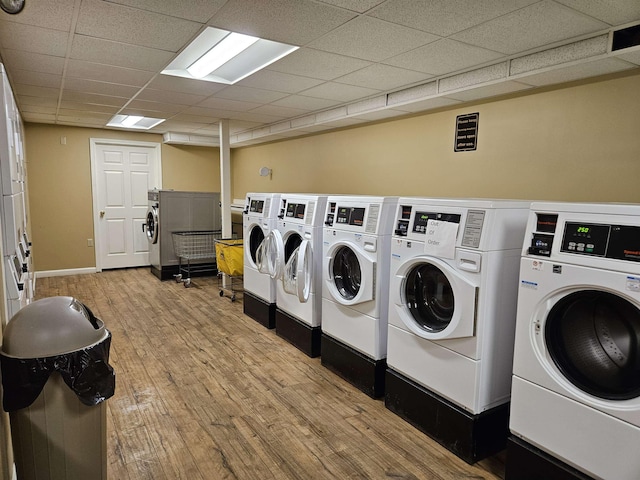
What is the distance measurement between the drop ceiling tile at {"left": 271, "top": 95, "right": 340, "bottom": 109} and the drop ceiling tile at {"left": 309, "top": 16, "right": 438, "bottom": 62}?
1435 mm

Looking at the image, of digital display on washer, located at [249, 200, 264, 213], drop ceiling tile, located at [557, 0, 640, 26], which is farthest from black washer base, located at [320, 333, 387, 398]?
drop ceiling tile, located at [557, 0, 640, 26]

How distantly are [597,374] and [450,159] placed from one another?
94.8 inches

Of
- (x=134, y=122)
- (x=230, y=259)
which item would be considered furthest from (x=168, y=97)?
(x=134, y=122)

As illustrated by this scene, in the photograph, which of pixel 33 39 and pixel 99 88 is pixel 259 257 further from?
pixel 33 39

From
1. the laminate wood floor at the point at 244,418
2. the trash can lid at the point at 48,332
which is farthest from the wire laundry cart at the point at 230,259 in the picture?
the trash can lid at the point at 48,332

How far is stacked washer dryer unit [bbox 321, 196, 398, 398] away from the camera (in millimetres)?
2854

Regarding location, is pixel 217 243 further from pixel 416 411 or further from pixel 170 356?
pixel 416 411

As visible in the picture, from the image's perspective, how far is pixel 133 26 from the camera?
246 cm

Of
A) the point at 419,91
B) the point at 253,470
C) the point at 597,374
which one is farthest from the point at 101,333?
the point at 419,91

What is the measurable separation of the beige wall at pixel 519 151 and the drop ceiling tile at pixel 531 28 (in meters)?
0.57

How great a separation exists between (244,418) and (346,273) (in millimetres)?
1261

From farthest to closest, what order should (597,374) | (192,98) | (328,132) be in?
(328,132)
(192,98)
(597,374)

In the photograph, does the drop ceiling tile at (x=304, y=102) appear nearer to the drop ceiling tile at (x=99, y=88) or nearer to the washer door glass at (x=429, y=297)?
the drop ceiling tile at (x=99, y=88)

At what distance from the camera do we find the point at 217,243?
5629 mm
